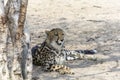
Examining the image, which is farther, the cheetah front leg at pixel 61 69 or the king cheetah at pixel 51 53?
the king cheetah at pixel 51 53

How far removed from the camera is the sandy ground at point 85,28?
7.50 m

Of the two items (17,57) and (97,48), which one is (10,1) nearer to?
(17,57)

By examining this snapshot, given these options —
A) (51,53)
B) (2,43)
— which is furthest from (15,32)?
(51,53)

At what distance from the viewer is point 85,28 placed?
1028cm

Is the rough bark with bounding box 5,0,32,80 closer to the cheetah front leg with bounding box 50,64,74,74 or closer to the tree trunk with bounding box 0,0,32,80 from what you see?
the tree trunk with bounding box 0,0,32,80

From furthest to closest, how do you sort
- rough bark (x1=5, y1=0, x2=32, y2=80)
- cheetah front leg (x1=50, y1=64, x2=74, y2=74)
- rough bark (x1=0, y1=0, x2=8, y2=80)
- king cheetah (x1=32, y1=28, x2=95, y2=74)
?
king cheetah (x1=32, y1=28, x2=95, y2=74)
cheetah front leg (x1=50, y1=64, x2=74, y2=74)
rough bark (x1=5, y1=0, x2=32, y2=80)
rough bark (x1=0, y1=0, x2=8, y2=80)

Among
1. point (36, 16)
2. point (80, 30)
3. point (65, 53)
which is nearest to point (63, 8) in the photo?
point (36, 16)

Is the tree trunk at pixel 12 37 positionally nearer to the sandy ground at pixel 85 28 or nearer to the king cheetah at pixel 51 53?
the sandy ground at pixel 85 28

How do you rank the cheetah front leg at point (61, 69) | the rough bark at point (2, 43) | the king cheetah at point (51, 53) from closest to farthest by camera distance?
the rough bark at point (2, 43)
the cheetah front leg at point (61, 69)
the king cheetah at point (51, 53)

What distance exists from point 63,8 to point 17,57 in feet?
23.2

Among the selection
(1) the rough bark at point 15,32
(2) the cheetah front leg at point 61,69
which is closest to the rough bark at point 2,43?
(1) the rough bark at point 15,32

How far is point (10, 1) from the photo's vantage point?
17.6ft

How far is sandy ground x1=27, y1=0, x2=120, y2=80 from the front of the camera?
7.50 m

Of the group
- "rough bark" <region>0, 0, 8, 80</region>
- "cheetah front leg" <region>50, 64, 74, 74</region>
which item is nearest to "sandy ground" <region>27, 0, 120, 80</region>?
"cheetah front leg" <region>50, 64, 74, 74</region>
